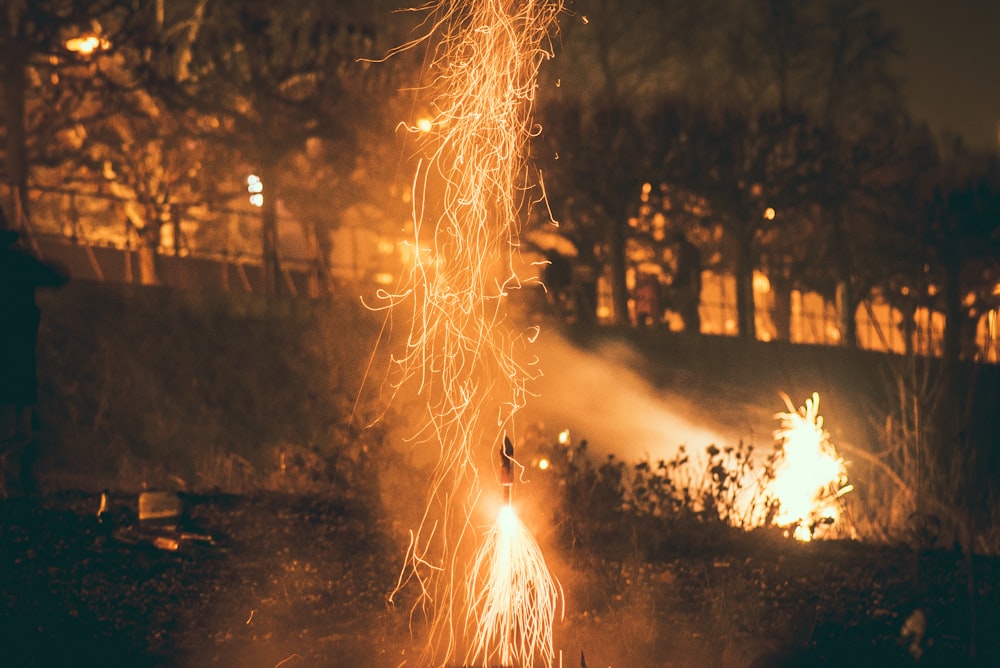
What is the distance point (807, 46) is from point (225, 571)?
23.9 metres

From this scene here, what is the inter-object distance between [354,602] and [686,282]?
2019cm

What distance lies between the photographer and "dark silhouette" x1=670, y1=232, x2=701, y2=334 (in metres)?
25.8

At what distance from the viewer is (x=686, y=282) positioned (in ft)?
86.2

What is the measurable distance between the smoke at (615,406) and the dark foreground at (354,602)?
28.1ft

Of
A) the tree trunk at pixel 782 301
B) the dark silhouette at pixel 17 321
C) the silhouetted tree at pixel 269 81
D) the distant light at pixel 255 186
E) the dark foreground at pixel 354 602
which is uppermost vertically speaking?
the silhouetted tree at pixel 269 81

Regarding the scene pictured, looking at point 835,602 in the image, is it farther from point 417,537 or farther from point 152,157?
point 152,157

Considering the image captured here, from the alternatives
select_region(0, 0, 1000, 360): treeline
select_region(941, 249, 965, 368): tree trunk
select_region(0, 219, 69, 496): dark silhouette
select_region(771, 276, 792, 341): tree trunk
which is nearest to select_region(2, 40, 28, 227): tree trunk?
select_region(0, 0, 1000, 360): treeline

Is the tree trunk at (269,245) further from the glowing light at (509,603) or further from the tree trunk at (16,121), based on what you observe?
the glowing light at (509,603)

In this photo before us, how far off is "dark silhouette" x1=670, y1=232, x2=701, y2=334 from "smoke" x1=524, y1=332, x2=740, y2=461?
4614 mm

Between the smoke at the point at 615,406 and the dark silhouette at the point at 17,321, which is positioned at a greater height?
the dark silhouette at the point at 17,321

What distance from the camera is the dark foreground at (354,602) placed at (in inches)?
250

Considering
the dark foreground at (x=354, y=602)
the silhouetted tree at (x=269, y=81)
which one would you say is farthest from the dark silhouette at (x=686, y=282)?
the dark foreground at (x=354, y=602)

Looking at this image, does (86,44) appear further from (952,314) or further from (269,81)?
(952,314)

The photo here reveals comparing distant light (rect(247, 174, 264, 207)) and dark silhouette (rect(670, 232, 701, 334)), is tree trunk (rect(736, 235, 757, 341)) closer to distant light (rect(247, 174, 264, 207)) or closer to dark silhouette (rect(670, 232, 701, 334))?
dark silhouette (rect(670, 232, 701, 334))
